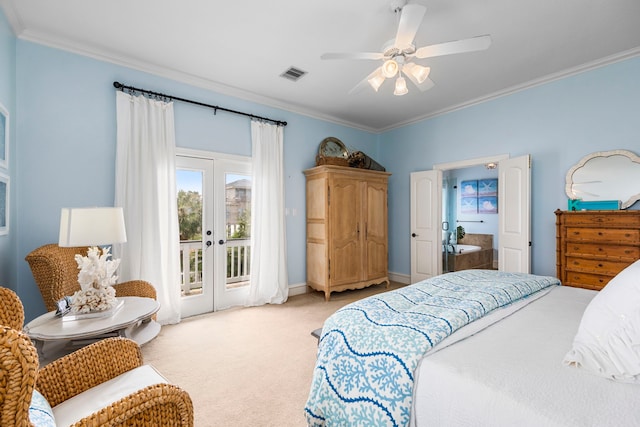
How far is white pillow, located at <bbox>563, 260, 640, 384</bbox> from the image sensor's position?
3.07 ft

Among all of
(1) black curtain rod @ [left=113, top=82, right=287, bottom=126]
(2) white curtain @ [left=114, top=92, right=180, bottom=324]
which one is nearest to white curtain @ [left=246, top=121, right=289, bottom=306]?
(1) black curtain rod @ [left=113, top=82, right=287, bottom=126]

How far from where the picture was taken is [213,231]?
3.64 metres

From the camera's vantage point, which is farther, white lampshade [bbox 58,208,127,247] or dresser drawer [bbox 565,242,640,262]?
dresser drawer [bbox 565,242,640,262]

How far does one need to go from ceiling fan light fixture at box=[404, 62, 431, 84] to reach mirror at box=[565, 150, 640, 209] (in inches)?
90.2

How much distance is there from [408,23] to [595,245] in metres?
2.74

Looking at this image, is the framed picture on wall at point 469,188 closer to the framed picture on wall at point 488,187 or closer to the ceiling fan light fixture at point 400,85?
the framed picture on wall at point 488,187

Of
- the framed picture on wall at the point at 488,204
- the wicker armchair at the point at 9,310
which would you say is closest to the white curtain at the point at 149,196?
the wicker armchair at the point at 9,310

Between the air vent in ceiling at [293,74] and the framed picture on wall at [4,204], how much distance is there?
8.68ft

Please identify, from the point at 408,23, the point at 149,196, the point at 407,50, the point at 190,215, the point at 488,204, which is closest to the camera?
the point at 408,23

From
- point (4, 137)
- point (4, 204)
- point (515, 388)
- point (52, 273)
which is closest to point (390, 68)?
point (515, 388)

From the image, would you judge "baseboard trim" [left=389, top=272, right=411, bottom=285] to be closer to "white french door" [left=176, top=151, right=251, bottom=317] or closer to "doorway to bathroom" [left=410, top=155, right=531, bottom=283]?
"doorway to bathroom" [left=410, top=155, right=531, bottom=283]

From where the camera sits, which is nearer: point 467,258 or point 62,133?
point 62,133

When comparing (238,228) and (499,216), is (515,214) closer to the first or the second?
(499,216)

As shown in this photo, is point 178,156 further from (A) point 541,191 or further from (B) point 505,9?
(A) point 541,191
